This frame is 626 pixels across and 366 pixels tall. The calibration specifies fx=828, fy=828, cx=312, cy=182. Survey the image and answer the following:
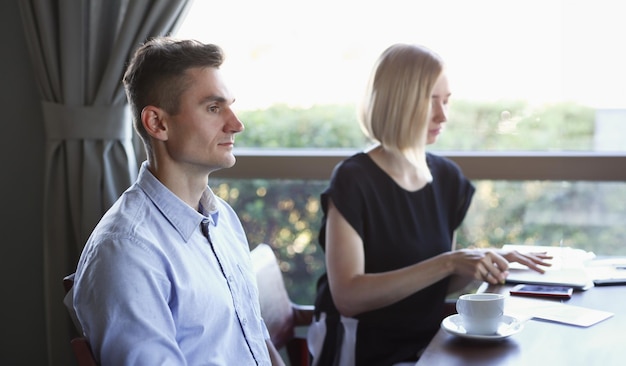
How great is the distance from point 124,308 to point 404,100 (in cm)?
119

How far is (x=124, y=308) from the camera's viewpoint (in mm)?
1401

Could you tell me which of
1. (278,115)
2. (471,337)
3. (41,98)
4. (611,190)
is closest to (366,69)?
(278,115)

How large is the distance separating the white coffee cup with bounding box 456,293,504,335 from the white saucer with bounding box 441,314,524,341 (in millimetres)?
15

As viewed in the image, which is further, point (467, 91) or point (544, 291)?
point (467, 91)

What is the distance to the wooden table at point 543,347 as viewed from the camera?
1.46 metres

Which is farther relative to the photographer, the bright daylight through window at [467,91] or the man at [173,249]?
the bright daylight through window at [467,91]

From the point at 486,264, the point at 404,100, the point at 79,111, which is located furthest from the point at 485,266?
the point at 79,111

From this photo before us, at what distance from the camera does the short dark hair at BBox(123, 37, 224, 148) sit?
170 cm

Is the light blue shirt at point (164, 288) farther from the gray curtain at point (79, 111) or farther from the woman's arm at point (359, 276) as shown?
the gray curtain at point (79, 111)

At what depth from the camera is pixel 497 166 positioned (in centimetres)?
283

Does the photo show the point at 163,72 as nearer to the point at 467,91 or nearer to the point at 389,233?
the point at 389,233

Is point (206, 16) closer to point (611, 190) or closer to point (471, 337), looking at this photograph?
point (611, 190)

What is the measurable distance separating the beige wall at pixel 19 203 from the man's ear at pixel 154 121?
1.51 metres

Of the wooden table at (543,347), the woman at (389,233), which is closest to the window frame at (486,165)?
the woman at (389,233)
